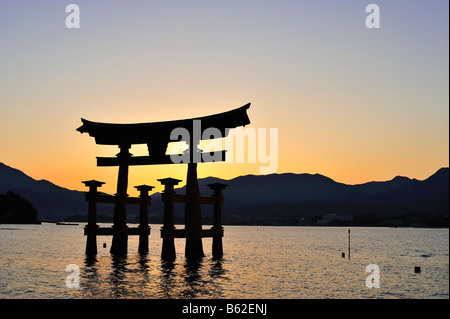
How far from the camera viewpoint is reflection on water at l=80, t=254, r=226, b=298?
20.8 metres

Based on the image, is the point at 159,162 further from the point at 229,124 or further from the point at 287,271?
the point at 287,271

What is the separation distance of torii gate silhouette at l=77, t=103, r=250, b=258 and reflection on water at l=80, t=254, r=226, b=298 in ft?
4.31

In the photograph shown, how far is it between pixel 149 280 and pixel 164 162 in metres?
7.84

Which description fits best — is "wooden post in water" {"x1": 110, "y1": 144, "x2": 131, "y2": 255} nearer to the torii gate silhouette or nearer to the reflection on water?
the torii gate silhouette

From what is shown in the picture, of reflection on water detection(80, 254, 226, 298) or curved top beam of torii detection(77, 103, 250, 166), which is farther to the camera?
curved top beam of torii detection(77, 103, 250, 166)

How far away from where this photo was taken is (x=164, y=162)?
95.8ft

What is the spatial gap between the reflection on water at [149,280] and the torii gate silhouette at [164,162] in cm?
131

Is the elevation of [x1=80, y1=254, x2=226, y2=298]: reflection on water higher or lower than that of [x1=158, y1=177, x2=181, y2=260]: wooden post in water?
lower

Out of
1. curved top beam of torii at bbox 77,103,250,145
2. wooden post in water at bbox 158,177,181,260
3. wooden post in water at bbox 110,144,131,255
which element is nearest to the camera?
curved top beam of torii at bbox 77,103,250,145

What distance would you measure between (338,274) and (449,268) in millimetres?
18553

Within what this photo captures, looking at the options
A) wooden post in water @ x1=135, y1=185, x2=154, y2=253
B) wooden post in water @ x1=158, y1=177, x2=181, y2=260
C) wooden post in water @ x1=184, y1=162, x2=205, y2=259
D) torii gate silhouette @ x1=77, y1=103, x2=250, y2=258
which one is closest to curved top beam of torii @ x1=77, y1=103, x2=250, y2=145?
torii gate silhouette @ x1=77, y1=103, x2=250, y2=258
